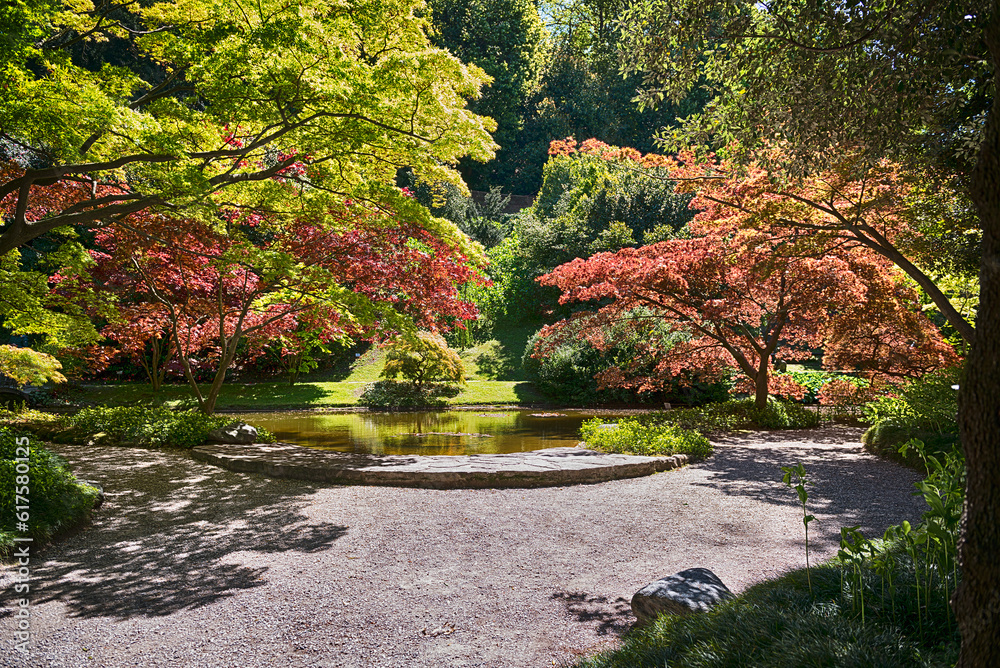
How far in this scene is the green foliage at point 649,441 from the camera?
8148 millimetres

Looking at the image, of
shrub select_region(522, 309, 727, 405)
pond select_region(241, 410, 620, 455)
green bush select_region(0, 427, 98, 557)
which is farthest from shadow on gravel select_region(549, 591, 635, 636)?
shrub select_region(522, 309, 727, 405)

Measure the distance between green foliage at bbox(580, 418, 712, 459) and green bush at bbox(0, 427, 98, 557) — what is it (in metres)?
6.04

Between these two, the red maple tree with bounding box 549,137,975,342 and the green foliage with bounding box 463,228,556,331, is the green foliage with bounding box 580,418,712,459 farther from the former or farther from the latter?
the green foliage with bounding box 463,228,556,331

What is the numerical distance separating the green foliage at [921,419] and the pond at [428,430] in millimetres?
4572

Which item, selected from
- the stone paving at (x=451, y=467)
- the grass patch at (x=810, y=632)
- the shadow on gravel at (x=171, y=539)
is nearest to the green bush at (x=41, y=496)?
the shadow on gravel at (x=171, y=539)

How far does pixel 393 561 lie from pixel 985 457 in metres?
3.51

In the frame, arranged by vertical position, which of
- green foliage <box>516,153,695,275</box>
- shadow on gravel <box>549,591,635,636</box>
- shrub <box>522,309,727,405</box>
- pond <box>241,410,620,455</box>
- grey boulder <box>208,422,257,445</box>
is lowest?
shadow on gravel <box>549,591,635,636</box>

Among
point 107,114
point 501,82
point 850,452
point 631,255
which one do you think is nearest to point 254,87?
point 107,114

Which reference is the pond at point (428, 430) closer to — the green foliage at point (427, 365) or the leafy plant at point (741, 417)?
the green foliage at point (427, 365)

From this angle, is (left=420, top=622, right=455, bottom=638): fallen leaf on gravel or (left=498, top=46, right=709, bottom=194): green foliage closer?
(left=420, top=622, right=455, bottom=638): fallen leaf on gravel

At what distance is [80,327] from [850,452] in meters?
11.2

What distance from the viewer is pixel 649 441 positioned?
838 centimetres

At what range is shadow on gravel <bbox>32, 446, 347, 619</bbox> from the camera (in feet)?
12.0

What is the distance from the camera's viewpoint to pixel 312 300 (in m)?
9.24
